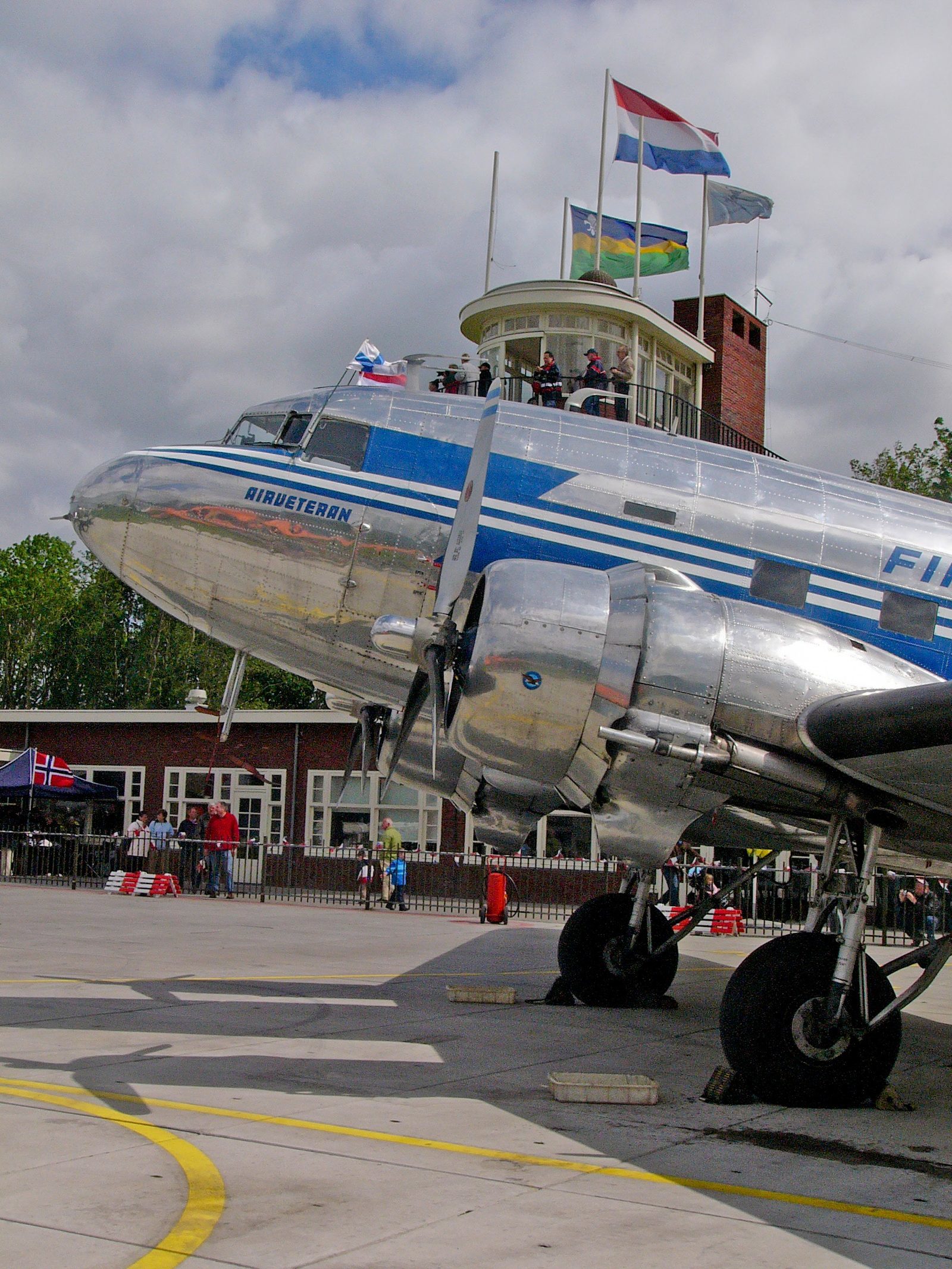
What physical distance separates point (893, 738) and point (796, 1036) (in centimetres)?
195

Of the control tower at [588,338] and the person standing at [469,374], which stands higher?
the control tower at [588,338]

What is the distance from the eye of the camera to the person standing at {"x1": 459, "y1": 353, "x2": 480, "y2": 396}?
1148 cm

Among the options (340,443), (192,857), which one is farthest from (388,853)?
(340,443)

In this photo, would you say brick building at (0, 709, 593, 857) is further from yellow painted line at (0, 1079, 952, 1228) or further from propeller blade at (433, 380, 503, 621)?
yellow painted line at (0, 1079, 952, 1228)

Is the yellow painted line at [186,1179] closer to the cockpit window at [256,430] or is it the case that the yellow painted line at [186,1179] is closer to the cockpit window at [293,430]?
the cockpit window at [293,430]

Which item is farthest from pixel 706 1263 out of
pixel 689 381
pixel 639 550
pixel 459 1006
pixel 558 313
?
pixel 689 381

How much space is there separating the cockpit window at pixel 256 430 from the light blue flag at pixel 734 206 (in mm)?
26870

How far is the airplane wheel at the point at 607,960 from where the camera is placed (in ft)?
39.3

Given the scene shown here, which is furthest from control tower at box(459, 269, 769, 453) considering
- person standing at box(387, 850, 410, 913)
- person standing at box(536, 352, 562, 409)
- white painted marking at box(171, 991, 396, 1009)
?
white painted marking at box(171, 991, 396, 1009)

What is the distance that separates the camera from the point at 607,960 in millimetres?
12086

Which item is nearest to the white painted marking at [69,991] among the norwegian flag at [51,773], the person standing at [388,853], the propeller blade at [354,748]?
the propeller blade at [354,748]

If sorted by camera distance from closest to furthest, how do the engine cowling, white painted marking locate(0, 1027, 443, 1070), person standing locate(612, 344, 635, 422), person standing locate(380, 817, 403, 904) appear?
the engine cowling, white painted marking locate(0, 1027, 443, 1070), person standing locate(612, 344, 635, 422), person standing locate(380, 817, 403, 904)

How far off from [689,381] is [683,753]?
26.4 m

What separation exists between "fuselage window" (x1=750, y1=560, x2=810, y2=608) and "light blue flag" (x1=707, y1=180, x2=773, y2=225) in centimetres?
2753
